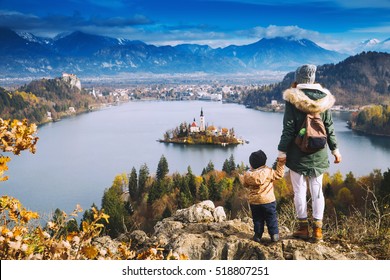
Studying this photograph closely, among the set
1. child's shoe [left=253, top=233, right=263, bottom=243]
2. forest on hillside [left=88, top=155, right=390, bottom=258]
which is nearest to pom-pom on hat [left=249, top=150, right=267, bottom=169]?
child's shoe [left=253, top=233, right=263, bottom=243]

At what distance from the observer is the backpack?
129 centimetres

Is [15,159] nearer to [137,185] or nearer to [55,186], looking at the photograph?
[55,186]

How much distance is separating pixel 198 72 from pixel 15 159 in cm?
5284

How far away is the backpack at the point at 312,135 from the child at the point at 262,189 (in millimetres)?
92

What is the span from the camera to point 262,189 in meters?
1.36

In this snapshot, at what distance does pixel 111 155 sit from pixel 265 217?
15.8 metres

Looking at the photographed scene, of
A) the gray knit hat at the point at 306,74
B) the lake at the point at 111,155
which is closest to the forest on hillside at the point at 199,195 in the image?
the lake at the point at 111,155

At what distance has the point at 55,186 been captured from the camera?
1212cm

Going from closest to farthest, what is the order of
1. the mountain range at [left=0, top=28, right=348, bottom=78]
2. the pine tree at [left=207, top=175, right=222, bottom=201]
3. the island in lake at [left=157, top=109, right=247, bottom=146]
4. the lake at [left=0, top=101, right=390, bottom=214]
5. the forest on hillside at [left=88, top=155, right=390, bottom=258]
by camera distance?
1. the forest on hillside at [left=88, top=155, right=390, bottom=258]
2. the pine tree at [left=207, top=175, right=222, bottom=201]
3. the lake at [left=0, top=101, right=390, bottom=214]
4. the island in lake at [left=157, top=109, right=247, bottom=146]
5. the mountain range at [left=0, top=28, right=348, bottom=78]

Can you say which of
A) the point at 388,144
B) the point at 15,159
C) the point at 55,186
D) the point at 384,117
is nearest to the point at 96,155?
the point at 15,159

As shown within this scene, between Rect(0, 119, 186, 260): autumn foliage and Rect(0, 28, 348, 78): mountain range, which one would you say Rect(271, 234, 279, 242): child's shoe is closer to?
Rect(0, 119, 186, 260): autumn foliage

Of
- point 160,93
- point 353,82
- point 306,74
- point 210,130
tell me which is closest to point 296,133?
point 306,74

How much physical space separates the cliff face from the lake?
22.7 ft

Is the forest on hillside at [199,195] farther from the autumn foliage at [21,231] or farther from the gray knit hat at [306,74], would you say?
the autumn foliage at [21,231]
